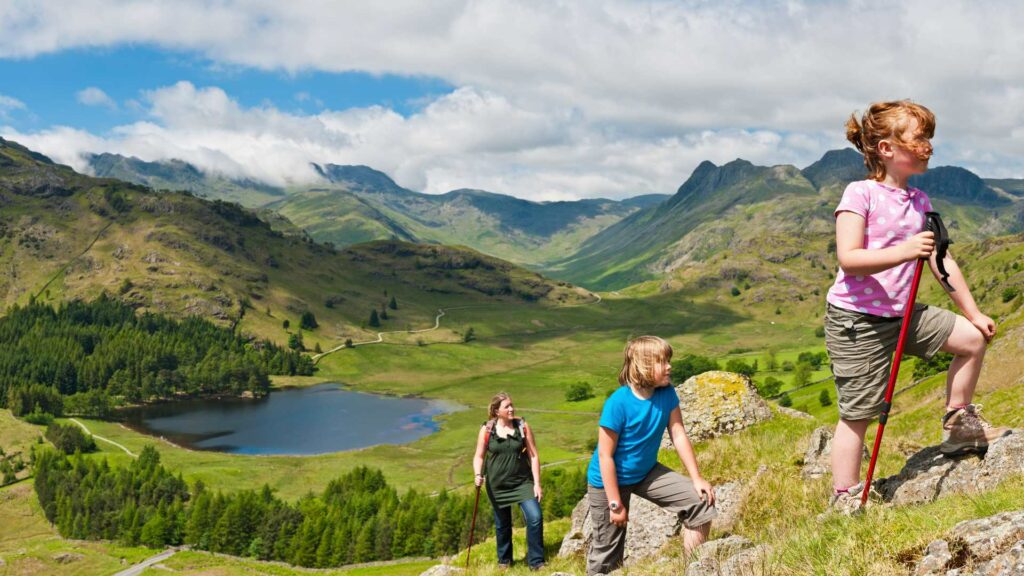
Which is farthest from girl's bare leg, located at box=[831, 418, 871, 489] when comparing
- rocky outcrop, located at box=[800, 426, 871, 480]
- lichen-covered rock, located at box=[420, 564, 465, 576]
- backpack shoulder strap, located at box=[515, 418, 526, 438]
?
lichen-covered rock, located at box=[420, 564, 465, 576]

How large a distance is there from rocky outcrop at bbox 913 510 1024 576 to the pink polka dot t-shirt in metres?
3.30

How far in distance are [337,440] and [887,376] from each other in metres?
182

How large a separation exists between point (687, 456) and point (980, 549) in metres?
4.29

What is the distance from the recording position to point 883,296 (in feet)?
29.1

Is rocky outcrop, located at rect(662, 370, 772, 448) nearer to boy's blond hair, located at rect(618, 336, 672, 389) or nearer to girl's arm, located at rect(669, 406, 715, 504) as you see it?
girl's arm, located at rect(669, 406, 715, 504)

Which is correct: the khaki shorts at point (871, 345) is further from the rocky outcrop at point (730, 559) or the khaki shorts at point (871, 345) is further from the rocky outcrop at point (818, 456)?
the rocky outcrop at point (818, 456)

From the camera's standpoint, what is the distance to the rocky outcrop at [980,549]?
5.46 m

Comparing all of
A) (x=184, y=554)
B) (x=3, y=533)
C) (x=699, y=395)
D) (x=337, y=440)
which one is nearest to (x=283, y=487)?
(x=184, y=554)

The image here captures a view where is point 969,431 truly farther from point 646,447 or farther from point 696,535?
point 646,447

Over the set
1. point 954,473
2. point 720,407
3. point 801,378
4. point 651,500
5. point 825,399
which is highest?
point 954,473

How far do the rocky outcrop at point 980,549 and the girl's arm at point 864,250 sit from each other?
3152mm

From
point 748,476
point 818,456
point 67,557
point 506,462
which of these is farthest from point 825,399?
point 67,557

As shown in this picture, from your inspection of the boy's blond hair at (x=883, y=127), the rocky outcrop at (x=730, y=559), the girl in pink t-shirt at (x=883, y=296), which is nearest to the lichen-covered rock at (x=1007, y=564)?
the rocky outcrop at (x=730, y=559)

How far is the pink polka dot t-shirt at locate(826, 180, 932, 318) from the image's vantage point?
29.0 feet
